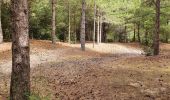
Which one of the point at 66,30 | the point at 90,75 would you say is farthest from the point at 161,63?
the point at 66,30

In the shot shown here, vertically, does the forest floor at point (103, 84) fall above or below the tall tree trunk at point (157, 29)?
below

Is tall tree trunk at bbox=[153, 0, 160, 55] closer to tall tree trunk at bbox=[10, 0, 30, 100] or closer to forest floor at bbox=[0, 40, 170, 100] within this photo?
forest floor at bbox=[0, 40, 170, 100]

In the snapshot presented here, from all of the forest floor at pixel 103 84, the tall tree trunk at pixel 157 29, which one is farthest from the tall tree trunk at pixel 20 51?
the tall tree trunk at pixel 157 29

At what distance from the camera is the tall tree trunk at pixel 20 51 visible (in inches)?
351

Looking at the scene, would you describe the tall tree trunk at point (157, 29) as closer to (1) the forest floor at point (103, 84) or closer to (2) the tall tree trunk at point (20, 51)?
(1) the forest floor at point (103, 84)

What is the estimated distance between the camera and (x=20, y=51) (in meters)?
9.05

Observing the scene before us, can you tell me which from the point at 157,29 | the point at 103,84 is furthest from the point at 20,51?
the point at 157,29

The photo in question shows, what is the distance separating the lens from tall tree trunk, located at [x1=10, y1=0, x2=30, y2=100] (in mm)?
8914

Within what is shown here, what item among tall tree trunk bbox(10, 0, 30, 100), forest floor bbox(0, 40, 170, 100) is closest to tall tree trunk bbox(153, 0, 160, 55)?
forest floor bbox(0, 40, 170, 100)

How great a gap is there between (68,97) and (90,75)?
157 inches

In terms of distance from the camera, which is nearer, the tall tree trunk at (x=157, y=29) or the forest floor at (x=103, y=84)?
the forest floor at (x=103, y=84)

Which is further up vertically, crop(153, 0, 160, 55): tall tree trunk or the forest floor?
crop(153, 0, 160, 55): tall tree trunk

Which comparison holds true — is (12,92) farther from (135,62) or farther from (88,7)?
(88,7)

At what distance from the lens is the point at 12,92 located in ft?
30.2
